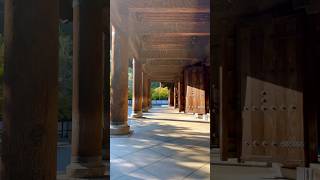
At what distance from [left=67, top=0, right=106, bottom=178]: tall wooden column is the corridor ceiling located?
13.7 ft

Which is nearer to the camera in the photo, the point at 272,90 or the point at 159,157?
the point at 272,90

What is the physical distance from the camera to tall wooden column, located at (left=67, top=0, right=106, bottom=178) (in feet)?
A: 13.6

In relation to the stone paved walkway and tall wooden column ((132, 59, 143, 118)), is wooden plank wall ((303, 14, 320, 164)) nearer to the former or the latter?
the stone paved walkway

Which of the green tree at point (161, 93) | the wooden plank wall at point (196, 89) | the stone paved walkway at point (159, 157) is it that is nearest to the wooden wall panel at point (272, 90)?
the stone paved walkway at point (159, 157)

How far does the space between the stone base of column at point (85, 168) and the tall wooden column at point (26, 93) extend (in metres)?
1.71

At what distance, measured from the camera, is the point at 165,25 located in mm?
10875

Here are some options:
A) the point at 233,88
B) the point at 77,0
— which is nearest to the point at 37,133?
the point at 77,0

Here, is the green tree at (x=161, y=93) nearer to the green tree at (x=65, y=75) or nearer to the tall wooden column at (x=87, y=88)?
the green tree at (x=65, y=75)

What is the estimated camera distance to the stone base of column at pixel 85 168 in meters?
4.23

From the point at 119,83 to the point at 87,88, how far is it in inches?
210

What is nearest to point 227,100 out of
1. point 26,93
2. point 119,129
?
point 26,93

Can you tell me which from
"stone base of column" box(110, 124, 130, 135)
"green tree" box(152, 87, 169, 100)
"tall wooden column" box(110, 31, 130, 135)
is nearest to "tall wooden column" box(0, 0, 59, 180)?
"stone base of column" box(110, 124, 130, 135)

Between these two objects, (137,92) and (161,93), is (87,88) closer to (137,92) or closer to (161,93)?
(137,92)

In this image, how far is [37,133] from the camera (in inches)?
99.0
